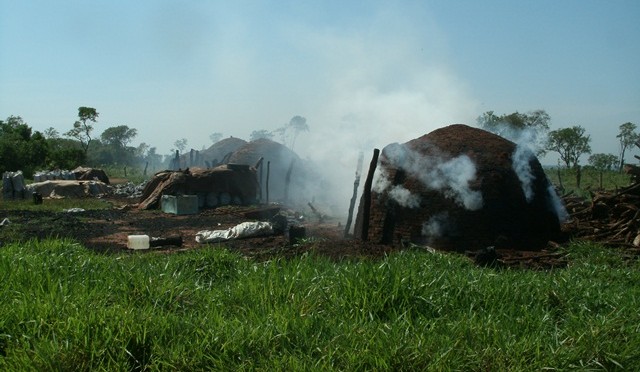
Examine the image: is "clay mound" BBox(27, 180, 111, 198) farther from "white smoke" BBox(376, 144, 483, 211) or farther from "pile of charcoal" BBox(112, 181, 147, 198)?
"white smoke" BBox(376, 144, 483, 211)

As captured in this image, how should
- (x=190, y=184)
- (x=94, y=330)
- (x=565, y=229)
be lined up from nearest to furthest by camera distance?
(x=94, y=330) → (x=565, y=229) → (x=190, y=184)

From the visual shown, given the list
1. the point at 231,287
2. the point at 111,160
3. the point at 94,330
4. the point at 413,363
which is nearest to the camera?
the point at 413,363

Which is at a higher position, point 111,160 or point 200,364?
point 111,160

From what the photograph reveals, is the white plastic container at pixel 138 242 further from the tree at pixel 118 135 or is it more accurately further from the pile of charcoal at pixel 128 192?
the tree at pixel 118 135

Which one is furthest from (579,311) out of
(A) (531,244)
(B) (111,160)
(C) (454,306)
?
(B) (111,160)

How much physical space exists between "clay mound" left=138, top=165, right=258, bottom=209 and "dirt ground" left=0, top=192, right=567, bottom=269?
1.12m

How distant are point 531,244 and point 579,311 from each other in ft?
18.2

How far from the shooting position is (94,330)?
4.19 metres

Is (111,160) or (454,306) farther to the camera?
(111,160)

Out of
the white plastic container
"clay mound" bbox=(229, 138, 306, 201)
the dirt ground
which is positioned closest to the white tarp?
the dirt ground

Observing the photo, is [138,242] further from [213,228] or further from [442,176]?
[442,176]

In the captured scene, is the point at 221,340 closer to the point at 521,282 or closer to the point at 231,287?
the point at 231,287

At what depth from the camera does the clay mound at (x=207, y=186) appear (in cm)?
2247

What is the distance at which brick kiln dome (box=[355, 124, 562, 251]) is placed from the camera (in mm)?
10391
